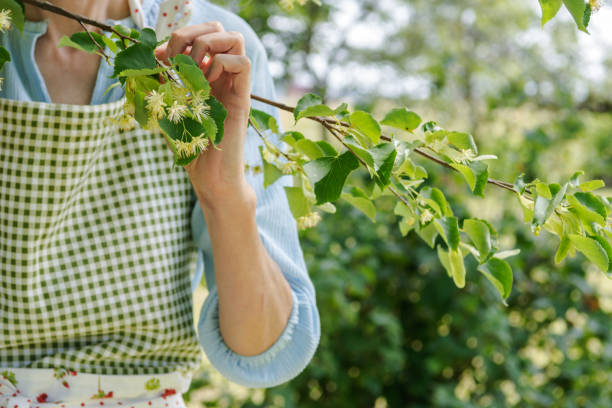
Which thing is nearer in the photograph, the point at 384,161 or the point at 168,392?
the point at 384,161

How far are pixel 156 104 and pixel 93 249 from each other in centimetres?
41

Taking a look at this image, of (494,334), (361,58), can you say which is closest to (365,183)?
(494,334)

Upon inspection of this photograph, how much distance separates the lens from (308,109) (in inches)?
17.3

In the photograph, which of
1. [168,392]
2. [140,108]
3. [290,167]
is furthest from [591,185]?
[168,392]

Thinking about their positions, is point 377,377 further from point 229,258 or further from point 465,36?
point 465,36

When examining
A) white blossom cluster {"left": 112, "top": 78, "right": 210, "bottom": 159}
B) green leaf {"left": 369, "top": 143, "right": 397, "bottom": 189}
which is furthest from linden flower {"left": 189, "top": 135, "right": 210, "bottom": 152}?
green leaf {"left": 369, "top": 143, "right": 397, "bottom": 189}

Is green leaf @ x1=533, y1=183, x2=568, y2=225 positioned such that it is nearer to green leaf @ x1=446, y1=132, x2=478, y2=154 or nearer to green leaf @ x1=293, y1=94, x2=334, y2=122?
green leaf @ x1=446, y1=132, x2=478, y2=154

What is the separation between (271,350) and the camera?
0.76 meters

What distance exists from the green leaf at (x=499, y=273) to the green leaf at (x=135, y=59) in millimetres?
296

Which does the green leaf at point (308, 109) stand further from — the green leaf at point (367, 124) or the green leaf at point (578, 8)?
the green leaf at point (578, 8)

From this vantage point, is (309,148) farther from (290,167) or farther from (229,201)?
(229,201)

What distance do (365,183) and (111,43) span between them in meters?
1.61

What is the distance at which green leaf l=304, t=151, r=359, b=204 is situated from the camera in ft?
1.42

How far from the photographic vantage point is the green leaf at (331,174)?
17.1 inches
